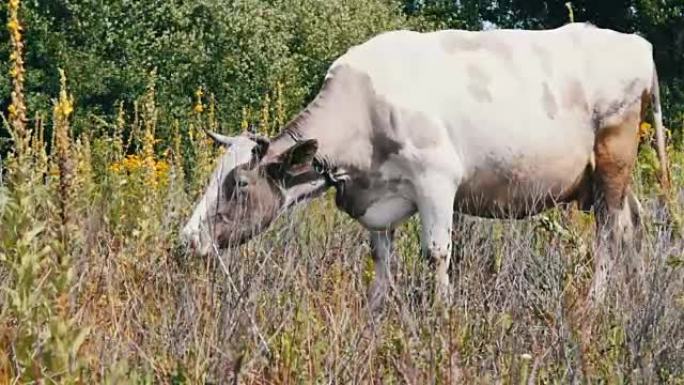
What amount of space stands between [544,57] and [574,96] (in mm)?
268

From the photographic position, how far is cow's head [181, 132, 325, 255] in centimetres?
588

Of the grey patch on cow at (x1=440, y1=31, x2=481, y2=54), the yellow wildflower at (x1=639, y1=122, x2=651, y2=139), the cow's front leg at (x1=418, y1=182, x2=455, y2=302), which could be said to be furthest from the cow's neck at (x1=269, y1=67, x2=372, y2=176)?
the yellow wildflower at (x1=639, y1=122, x2=651, y2=139)

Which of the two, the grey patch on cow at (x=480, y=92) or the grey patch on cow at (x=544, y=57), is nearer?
the grey patch on cow at (x=480, y=92)

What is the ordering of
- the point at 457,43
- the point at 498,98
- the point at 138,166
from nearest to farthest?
the point at 498,98 → the point at 457,43 → the point at 138,166

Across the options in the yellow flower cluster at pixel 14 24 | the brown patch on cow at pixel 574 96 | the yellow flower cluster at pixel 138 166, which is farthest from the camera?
the brown patch on cow at pixel 574 96

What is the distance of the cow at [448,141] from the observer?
19.8 ft

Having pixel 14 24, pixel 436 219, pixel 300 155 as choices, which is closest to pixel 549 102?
pixel 436 219

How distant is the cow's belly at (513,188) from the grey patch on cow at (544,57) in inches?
19.7

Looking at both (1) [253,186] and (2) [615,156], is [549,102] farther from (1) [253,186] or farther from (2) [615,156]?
(1) [253,186]

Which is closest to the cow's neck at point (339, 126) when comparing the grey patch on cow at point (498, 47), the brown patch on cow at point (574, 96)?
the grey patch on cow at point (498, 47)

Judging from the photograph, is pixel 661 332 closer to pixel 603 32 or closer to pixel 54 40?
pixel 603 32

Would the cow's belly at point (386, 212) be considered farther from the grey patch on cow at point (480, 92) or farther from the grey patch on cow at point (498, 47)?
the grey patch on cow at point (498, 47)

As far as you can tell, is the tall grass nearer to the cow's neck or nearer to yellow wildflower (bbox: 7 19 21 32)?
yellow wildflower (bbox: 7 19 21 32)

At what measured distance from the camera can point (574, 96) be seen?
6711 mm
